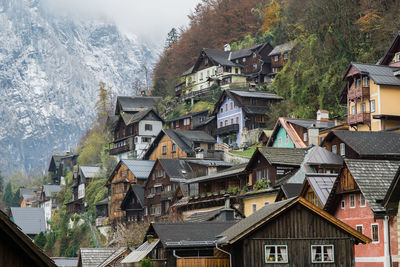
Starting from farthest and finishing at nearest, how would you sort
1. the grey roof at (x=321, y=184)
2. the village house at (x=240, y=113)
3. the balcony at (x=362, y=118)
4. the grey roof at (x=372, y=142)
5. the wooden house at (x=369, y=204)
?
the village house at (x=240, y=113) < the balcony at (x=362, y=118) < the grey roof at (x=372, y=142) < the grey roof at (x=321, y=184) < the wooden house at (x=369, y=204)

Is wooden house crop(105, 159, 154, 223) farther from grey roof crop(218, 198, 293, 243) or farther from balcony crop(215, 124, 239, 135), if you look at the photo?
grey roof crop(218, 198, 293, 243)

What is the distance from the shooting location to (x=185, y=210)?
80312 mm

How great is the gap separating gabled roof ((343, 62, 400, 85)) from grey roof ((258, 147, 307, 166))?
1270 centimetres

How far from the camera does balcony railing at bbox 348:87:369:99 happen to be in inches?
3046

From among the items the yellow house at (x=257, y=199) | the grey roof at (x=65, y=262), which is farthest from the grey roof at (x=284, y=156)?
the grey roof at (x=65, y=262)

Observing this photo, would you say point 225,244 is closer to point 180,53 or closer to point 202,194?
point 202,194

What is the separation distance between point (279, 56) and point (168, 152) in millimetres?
32623

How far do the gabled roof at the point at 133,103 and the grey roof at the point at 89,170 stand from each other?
14068 millimetres

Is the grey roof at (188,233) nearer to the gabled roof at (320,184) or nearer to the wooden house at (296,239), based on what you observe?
the wooden house at (296,239)

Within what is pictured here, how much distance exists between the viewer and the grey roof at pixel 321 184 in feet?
169

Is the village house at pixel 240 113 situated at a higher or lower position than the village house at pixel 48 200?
higher

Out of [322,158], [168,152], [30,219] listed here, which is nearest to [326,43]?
[168,152]

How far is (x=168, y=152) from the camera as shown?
105438 millimetres

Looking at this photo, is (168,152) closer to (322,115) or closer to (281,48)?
(322,115)
